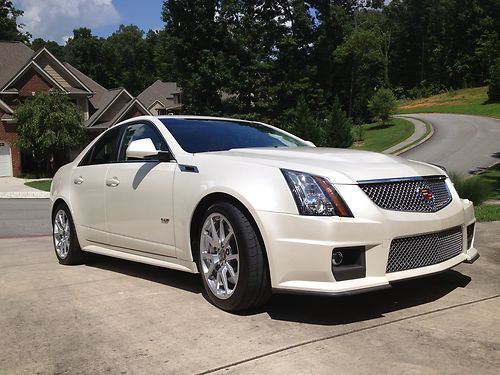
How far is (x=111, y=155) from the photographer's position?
18.6ft

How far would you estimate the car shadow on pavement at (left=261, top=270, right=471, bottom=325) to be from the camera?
398cm

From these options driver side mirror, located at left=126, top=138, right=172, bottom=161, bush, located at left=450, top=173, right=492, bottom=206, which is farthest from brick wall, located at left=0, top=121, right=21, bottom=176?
driver side mirror, located at left=126, top=138, right=172, bottom=161

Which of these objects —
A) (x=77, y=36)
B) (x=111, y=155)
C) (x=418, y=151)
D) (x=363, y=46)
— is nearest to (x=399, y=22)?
(x=363, y=46)

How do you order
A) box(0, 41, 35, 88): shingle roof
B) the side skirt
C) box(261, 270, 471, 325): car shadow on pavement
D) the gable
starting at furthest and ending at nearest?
box(0, 41, 35, 88): shingle roof < the gable < the side skirt < box(261, 270, 471, 325): car shadow on pavement

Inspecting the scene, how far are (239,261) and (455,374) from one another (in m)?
1.63

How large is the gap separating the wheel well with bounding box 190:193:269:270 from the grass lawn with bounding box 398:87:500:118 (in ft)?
151

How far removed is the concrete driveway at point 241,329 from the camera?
10.4 ft

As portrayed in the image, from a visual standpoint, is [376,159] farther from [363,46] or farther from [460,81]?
[460,81]

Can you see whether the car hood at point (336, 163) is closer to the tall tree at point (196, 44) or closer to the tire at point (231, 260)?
the tire at point (231, 260)

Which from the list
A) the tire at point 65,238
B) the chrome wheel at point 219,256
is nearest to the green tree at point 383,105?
the tire at point 65,238

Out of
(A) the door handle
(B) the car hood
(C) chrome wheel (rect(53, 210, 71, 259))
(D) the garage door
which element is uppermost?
(B) the car hood

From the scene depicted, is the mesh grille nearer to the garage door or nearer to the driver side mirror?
the driver side mirror

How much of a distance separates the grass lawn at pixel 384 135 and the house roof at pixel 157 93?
23680mm

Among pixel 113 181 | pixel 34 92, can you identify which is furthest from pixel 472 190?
pixel 34 92
